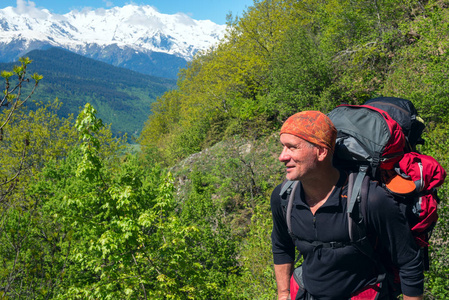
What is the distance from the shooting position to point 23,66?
115 inches

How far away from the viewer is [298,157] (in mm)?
1989

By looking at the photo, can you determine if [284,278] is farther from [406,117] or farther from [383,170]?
[406,117]

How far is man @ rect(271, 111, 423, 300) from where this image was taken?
1.88m

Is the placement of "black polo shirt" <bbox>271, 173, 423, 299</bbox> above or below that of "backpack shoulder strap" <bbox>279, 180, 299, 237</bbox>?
below

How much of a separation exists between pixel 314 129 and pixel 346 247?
75 cm

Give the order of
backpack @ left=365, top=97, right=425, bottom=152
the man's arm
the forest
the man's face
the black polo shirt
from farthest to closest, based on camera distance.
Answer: the forest, the man's arm, backpack @ left=365, top=97, right=425, bottom=152, the man's face, the black polo shirt

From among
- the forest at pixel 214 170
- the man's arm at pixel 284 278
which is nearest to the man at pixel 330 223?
the man's arm at pixel 284 278

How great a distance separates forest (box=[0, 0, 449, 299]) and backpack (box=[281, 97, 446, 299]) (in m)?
2.65

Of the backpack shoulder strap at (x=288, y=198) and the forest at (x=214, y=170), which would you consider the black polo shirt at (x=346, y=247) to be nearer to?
the backpack shoulder strap at (x=288, y=198)

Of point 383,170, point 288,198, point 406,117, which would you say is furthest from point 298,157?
point 406,117

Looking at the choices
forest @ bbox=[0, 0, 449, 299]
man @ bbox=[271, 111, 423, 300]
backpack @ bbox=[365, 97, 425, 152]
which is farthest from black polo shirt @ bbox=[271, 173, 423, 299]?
forest @ bbox=[0, 0, 449, 299]

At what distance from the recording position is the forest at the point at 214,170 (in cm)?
595

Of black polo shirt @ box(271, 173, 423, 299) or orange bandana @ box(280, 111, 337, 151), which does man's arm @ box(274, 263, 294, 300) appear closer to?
black polo shirt @ box(271, 173, 423, 299)

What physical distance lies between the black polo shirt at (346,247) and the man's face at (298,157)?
0.84ft
